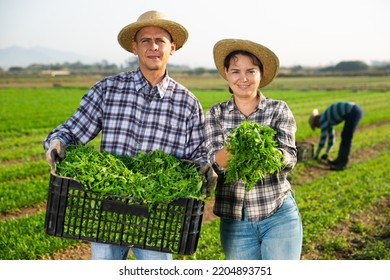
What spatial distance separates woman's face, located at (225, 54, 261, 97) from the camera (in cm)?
316

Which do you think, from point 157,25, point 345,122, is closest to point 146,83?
point 157,25

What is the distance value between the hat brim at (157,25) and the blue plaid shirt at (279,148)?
67 cm

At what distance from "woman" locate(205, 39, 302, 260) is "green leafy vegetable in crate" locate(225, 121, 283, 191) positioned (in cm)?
10

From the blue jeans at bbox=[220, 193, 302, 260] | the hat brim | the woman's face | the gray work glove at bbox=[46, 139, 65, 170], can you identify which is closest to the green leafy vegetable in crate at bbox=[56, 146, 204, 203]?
the gray work glove at bbox=[46, 139, 65, 170]

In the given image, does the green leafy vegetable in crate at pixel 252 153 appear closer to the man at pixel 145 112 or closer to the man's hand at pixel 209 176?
the man's hand at pixel 209 176

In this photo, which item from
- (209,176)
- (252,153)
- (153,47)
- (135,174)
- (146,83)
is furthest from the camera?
(146,83)

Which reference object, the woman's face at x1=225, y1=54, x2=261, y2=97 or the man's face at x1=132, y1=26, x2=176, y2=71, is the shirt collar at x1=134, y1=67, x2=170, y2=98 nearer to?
the man's face at x1=132, y1=26, x2=176, y2=71

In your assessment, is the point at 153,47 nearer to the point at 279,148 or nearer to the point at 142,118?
the point at 142,118

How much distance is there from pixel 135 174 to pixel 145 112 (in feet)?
1.97

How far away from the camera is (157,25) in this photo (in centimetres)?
345

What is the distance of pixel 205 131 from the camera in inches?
130
